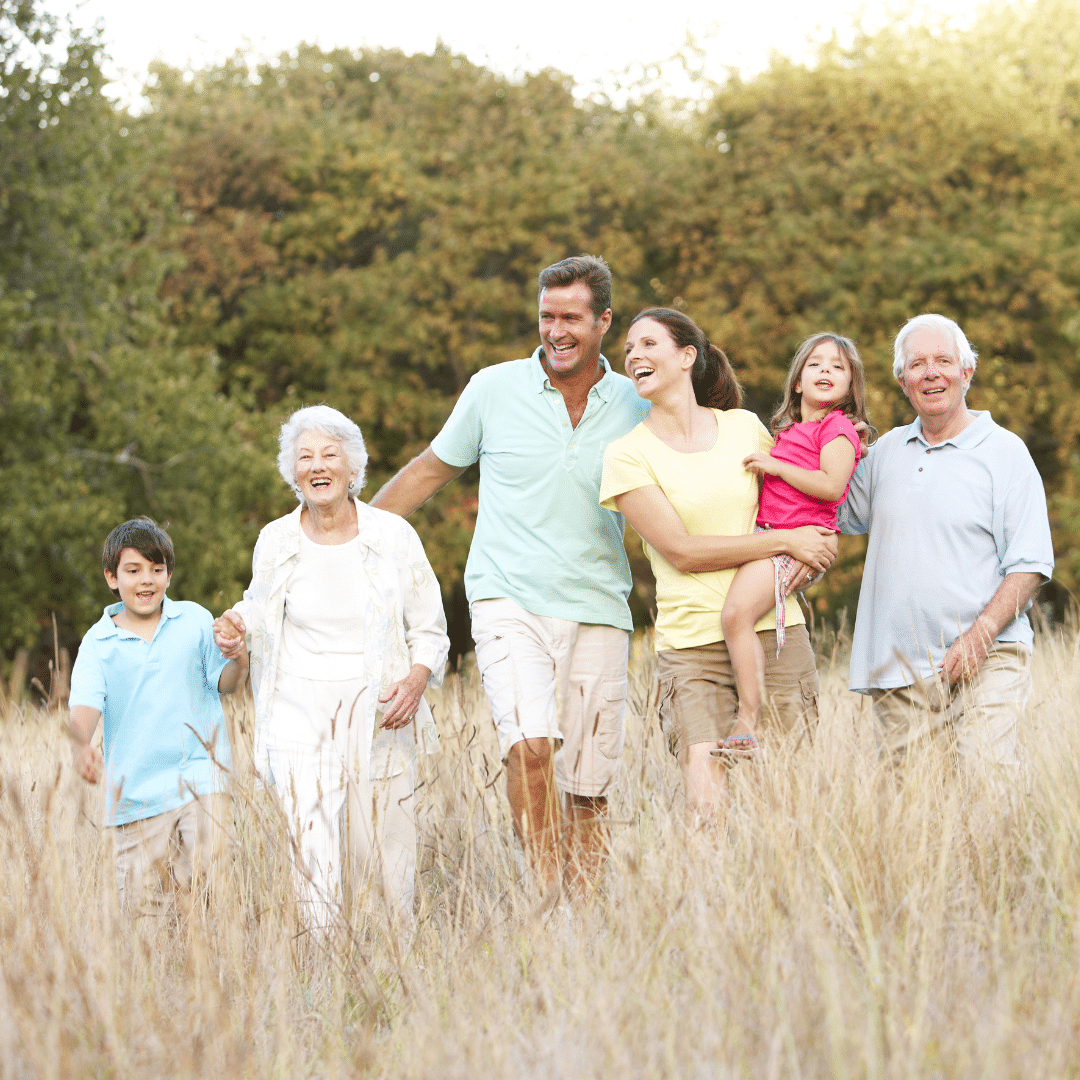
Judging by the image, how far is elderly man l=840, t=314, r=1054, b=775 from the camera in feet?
13.2

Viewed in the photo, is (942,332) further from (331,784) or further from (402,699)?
(331,784)

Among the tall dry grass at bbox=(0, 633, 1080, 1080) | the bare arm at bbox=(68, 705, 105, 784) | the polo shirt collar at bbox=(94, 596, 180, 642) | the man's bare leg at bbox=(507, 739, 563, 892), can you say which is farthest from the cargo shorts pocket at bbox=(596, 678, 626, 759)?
the bare arm at bbox=(68, 705, 105, 784)

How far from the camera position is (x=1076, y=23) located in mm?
19906

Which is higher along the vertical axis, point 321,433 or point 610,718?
point 321,433

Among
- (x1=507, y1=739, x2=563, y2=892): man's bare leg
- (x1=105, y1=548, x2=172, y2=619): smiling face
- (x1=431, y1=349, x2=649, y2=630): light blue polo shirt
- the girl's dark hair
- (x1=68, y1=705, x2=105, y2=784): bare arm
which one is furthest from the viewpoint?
(x1=431, y1=349, x2=649, y2=630): light blue polo shirt

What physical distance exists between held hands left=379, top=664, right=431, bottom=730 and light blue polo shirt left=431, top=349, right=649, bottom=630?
0.51m

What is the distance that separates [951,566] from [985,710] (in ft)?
1.58

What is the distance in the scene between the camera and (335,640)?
4.20m

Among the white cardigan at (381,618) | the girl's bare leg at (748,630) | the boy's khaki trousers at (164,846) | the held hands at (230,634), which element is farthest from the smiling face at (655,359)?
the boy's khaki trousers at (164,846)

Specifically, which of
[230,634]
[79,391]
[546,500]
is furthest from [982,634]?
[79,391]

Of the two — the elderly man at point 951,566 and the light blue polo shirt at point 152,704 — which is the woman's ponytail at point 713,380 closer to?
the elderly man at point 951,566

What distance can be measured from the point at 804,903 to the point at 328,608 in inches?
75.2

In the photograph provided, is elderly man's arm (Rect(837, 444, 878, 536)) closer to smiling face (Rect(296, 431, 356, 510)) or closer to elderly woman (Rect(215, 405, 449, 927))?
elderly woman (Rect(215, 405, 449, 927))

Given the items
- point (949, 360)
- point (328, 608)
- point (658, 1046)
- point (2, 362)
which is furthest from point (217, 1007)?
point (2, 362)
